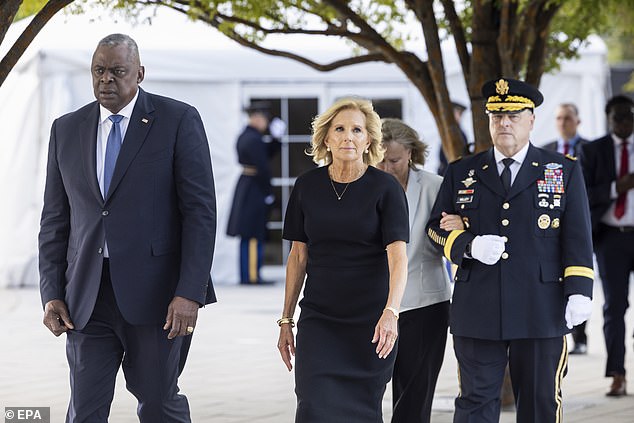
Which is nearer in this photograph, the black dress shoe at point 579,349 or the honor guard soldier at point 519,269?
the honor guard soldier at point 519,269

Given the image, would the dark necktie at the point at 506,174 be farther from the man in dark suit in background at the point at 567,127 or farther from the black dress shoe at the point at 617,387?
the man in dark suit in background at the point at 567,127

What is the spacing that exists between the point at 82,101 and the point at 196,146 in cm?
1084

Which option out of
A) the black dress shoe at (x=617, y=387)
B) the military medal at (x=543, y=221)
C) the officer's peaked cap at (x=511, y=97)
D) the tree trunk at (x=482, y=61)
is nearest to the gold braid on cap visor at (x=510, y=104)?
the officer's peaked cap at (x=511, y=97)

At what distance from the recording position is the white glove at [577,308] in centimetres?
565

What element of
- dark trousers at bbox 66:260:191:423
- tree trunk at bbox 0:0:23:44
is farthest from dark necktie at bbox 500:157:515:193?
tree trunk at bbox 0:0:23:44

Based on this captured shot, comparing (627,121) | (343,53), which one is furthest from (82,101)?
(627,121)

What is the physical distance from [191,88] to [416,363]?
10018 mm

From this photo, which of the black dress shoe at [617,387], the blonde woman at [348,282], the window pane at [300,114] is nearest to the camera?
the blonde woman at [348,282]

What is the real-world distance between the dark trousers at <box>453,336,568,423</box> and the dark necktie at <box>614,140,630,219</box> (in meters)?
3.12

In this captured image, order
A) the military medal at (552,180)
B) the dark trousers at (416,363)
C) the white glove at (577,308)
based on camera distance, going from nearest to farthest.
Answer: the white glove at (577,308) < the military medal at (552,180) < the dark trousers at (416,363)

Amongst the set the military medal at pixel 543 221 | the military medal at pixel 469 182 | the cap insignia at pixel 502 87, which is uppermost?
the cap insignia at pixel 502 87

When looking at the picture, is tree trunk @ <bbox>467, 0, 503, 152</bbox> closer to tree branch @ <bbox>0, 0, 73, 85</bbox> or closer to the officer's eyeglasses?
the officer's eyeglasses

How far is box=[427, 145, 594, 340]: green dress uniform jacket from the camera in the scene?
5.81m

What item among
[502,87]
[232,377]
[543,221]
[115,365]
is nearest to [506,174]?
[543,221]
